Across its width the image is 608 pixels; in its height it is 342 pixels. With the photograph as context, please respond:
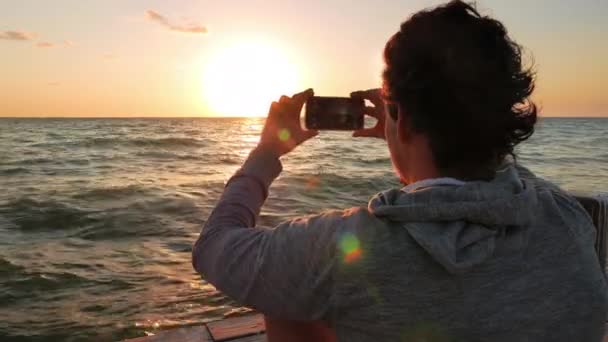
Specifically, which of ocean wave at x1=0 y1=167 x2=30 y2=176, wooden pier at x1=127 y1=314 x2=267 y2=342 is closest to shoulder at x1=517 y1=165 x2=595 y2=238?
wooden pier at x1=127 y1=314 x2=267 y2=342

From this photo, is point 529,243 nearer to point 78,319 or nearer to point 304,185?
point 78,319

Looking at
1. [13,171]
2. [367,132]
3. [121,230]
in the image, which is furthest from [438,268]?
[13,171]

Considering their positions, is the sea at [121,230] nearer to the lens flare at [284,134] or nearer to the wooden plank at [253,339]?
the lens flare at [284,134]

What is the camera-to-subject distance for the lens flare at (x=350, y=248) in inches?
42.3

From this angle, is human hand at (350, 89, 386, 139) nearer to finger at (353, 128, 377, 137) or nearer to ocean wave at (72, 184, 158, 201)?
finger at (353, 128, 377, 137)

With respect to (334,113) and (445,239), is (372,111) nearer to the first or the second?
(334,113)

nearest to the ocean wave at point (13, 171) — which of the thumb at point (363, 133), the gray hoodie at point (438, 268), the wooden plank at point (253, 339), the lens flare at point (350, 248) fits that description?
the wooden plank at point (253, 339)

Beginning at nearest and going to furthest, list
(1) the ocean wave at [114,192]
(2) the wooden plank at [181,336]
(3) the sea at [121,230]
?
1. (2) the wooden plank at [181,336]
2. (3) the sea at [121,230]
3. (1) the ocean wave at [114,192]

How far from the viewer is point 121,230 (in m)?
7.77

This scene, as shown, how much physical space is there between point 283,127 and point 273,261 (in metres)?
0.56

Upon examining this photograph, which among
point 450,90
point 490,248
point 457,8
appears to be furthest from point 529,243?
point 457,8

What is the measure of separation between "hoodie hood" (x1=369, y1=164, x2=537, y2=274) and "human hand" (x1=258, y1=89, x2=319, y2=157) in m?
0.55

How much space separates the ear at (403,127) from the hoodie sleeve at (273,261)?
25cm

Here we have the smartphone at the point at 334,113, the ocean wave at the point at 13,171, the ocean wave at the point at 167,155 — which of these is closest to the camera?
the smartphone at the point at 334,113
